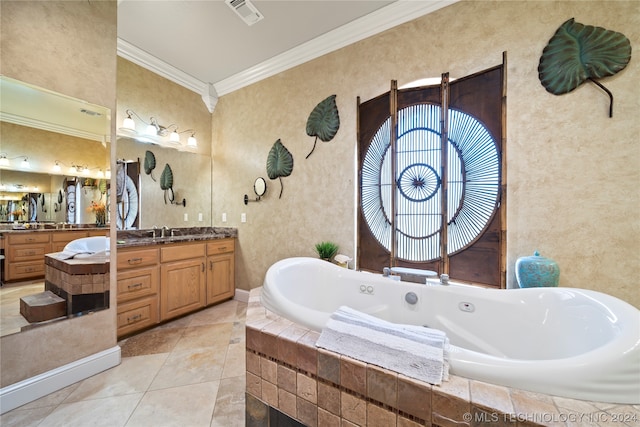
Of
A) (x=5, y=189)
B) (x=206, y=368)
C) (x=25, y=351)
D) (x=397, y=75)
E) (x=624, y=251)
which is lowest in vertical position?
(x=206, y=368)

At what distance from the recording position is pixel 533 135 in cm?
159

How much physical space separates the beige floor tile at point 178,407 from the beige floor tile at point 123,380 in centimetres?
16

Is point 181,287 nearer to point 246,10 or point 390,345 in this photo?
point 390,345

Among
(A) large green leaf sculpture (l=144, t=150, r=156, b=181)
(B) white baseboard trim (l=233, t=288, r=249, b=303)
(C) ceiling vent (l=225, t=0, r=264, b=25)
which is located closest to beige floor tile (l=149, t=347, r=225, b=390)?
(B) white baseboard trim (l=233, t=288, r=249, b=303)

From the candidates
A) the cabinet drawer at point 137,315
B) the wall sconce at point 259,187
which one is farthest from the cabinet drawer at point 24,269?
the wall sconce at point 259,187

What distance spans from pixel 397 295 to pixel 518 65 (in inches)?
69.3

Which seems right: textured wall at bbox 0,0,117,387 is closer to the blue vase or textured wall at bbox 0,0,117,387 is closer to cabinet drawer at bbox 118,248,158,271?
cabinet drawer at bbox 118,248,158,271

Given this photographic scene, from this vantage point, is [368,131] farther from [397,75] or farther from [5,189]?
[5,189]

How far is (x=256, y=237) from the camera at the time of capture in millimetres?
2914

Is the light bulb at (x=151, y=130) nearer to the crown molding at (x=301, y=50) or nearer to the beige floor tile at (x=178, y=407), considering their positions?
the crown molding at (x=301, y=50)

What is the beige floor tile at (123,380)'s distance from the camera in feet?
4.90

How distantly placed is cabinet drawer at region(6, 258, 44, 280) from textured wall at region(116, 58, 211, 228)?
46.5 inches

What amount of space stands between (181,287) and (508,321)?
276 cm

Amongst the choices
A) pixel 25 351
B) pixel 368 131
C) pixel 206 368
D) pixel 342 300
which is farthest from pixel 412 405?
pixel 25 351
